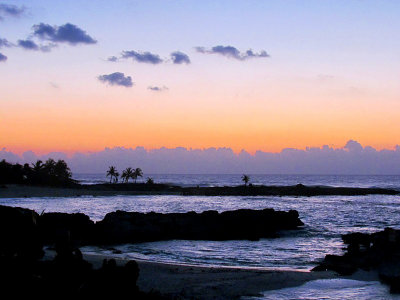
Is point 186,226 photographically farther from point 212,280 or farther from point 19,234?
point 19,234

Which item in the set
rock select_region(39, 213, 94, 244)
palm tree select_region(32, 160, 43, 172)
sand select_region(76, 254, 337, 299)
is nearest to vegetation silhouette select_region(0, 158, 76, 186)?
palm tree select_region(32, 160, 43, 172)

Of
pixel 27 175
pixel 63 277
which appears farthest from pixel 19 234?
pixel 27 175

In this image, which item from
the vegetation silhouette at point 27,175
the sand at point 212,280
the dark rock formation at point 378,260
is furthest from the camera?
the vegetation silhouette at point 27,175

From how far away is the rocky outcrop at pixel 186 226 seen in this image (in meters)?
33.4

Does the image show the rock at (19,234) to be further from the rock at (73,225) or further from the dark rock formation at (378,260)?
the rock at (73,225)

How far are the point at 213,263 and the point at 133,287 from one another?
14506 millimetres

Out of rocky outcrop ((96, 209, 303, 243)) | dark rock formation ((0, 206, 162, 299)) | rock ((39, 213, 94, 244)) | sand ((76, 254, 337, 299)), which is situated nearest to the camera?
dark rock formation ((0, 206, 162, 299))

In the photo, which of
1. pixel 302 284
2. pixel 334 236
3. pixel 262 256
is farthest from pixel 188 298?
pixel 334 236

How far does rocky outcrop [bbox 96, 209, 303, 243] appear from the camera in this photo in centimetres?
3343

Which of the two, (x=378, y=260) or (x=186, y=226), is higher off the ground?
(x=378, y=260)

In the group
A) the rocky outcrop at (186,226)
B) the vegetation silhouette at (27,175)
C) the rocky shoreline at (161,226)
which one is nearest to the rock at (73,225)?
the rocky shoreline at (161,226)

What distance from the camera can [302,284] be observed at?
63.5 feet

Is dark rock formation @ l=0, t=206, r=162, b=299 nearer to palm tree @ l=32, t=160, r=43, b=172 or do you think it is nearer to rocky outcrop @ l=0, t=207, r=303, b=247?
rocky outcrop @ l=0, t=207, r=303, b=247

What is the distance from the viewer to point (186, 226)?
36.4 m
